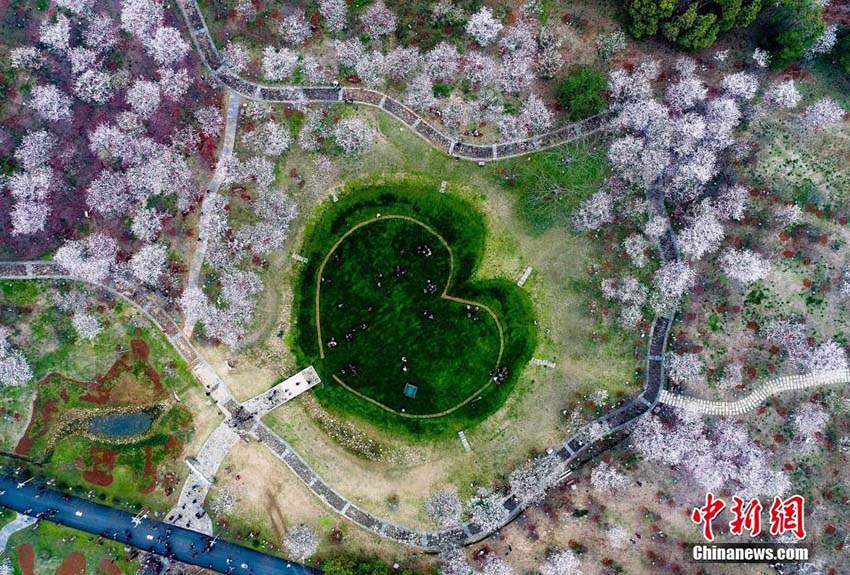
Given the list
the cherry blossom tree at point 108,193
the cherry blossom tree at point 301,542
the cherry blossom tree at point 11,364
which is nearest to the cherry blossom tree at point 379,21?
the cherry blossom tree at point 108,193

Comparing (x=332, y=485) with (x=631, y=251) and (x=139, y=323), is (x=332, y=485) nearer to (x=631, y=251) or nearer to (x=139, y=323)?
(x=139, y=323)

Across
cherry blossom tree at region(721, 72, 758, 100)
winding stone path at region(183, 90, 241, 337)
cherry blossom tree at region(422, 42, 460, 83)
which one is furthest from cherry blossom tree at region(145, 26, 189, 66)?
cherry blossom tree at region(721, 72, 758, 100)

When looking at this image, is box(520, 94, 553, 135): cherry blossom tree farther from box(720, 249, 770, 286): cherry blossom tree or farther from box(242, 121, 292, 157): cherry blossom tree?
box(242, 121, 292, 157): cherry blossom tree

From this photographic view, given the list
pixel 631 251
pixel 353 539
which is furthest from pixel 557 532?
pixel 631 251

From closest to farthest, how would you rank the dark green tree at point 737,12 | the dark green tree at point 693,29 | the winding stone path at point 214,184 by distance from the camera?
the dark green tree at point 737,12
the dark green tree at point 693,29
the winding stone path at point 214,184

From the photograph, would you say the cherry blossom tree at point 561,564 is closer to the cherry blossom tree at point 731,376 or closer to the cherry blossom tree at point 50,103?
the cherry blossom tree at point 731,376

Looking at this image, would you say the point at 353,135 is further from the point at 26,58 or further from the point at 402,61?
the point at 26,58
